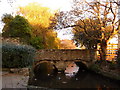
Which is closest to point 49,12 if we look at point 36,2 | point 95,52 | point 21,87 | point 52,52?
point 36,2

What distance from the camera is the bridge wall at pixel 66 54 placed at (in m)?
14.6

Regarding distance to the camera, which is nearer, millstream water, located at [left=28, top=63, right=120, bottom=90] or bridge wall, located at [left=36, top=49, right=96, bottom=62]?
millstream water, located at [left=28, top=63, right=120, bottom=90]

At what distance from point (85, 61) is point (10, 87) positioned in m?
11.9

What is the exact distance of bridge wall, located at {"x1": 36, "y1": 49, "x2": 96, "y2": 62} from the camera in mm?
14633

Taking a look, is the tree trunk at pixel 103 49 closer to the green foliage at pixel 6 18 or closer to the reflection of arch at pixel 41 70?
the reflection of arch at pixel 41 70

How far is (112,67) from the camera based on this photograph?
40.7ft

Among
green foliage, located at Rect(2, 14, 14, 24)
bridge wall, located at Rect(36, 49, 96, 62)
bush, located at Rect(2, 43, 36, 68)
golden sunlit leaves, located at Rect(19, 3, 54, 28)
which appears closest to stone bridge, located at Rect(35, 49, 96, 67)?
bridge wall, located at Rect(36, 49, 96, 62)

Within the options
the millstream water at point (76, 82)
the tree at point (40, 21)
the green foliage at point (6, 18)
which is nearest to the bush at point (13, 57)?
the millstream water at point (76, 82)

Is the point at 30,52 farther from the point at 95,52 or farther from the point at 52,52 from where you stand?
the point at 95,52

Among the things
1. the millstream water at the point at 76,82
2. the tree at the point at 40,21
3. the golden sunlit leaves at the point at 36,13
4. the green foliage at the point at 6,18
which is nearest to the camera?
the millstream water at the point at 76,82

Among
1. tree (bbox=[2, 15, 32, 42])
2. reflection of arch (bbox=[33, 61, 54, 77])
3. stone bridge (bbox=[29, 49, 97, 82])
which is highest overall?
tree (bbox=[2, 15, 32, 42])

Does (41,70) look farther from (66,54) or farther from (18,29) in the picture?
(18,29)

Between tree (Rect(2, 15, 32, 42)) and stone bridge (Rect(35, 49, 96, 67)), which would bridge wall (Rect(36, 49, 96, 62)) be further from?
tree (Rect(2, 15, 32, 42))

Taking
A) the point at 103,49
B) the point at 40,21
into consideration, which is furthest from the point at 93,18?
the point at 40,21
